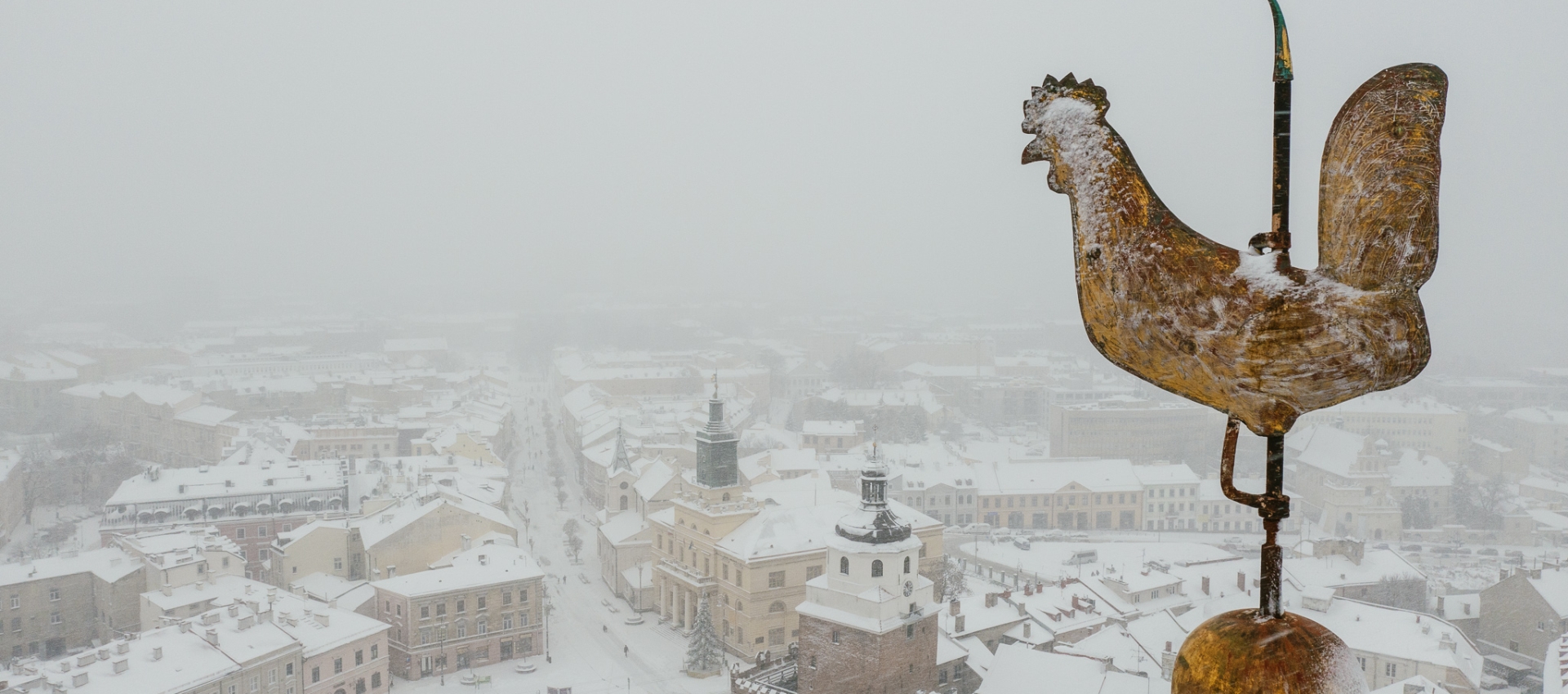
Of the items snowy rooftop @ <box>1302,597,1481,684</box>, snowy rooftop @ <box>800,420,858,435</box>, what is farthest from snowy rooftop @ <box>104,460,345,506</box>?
snowy rooftop @ <box>1302,597,1481,684</box>

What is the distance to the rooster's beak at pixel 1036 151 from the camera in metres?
1.37

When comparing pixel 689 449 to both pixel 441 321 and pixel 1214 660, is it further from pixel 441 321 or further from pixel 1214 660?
pixel 441 321

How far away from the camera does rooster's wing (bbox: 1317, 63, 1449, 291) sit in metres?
1.14

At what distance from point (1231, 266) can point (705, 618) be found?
1870 centimetres

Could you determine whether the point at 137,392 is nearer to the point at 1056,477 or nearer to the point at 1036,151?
the point at 1056,477

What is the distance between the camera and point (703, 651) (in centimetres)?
1862

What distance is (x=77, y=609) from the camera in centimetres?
1956

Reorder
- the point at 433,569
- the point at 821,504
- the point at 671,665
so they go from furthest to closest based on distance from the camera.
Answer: the point at 821,504 → the point at 433,569 → the point at 671,665

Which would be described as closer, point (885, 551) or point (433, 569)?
point (885, 551)

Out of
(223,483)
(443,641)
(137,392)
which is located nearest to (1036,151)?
(443,641)

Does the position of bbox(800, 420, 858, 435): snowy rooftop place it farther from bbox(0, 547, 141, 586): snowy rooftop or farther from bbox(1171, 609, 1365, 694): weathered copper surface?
bbox(1171, 609, 1365, 694): weathered copper surface

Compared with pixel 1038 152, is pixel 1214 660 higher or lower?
lower

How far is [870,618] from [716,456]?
8650 millimetres

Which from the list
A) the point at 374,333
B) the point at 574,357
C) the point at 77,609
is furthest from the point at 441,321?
the point at 77,609
